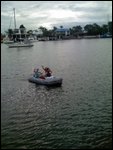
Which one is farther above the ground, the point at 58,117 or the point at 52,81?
the point at 52,81

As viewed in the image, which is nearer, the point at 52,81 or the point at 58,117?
the point at 58,117

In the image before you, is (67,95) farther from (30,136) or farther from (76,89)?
(30,136)

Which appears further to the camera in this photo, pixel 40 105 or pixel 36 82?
pixel 36 82

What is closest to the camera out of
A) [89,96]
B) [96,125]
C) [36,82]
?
[96,125]

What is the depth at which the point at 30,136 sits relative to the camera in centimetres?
1970

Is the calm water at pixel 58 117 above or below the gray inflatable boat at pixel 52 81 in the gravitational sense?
below

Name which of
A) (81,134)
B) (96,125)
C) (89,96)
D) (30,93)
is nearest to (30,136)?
(81,134)

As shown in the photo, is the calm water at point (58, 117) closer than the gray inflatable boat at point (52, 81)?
Yes

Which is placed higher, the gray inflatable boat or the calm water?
the gray inflatable boat

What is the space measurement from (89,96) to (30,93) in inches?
271

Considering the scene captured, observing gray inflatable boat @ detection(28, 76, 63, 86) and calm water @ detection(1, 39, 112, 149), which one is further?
gray inflatable boat @ detection(28, 76, 63, 86)

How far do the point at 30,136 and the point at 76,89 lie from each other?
46.6ft

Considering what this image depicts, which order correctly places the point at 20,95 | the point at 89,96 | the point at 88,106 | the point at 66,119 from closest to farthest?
the point at 66,119, the point at 88,106, the point at 89,96, the point at 20,95

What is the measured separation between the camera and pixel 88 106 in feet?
84.1
